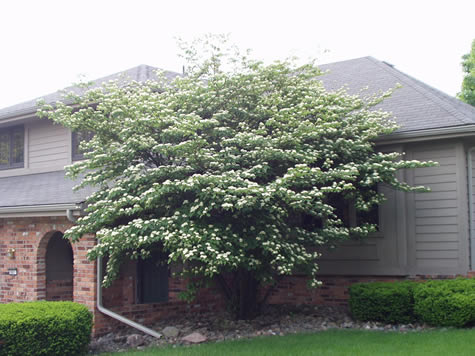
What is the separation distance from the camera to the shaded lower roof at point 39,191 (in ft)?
35.1

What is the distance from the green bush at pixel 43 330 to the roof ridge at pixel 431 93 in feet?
24.1

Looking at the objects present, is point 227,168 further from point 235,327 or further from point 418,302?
point 418,302

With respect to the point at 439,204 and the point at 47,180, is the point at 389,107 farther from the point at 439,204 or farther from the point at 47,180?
the point at 47,180

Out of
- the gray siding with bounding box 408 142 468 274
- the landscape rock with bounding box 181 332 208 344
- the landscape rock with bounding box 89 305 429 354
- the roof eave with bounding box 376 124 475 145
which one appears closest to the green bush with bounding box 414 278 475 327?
the landscape rock with bounding box 89 305 429 354

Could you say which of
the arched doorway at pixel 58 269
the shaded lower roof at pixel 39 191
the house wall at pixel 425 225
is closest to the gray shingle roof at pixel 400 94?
the house wall at pixel 425 225

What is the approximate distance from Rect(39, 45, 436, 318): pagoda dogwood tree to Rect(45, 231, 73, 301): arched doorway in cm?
325

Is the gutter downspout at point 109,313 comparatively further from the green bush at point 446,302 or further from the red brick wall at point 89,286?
the green bush at point 446,302

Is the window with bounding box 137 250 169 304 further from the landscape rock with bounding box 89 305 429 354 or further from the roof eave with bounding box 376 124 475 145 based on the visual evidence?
the roof eave with bounding box 376 124 475 145

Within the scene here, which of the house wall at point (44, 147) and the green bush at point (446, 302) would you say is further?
the house wall at point (44, 147)

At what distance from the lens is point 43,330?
27.2ft

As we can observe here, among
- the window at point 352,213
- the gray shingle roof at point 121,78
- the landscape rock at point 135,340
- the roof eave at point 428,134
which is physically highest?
the gray shingle roof at point 121,78

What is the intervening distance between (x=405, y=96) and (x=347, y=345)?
6.04 meters

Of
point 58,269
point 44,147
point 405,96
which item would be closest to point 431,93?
point 405,96

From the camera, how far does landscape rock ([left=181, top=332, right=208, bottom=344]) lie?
892 cm
